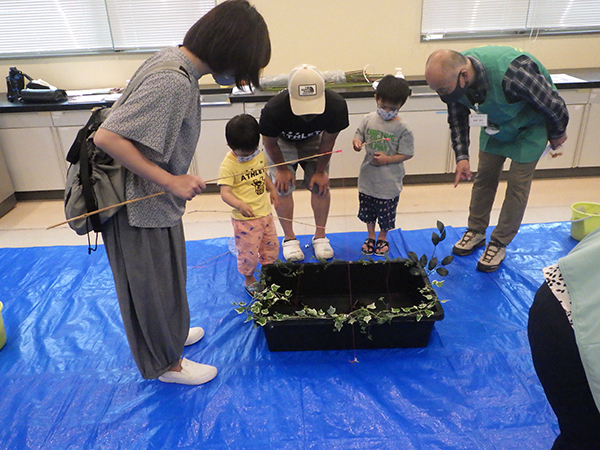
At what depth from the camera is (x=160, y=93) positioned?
1.17 m

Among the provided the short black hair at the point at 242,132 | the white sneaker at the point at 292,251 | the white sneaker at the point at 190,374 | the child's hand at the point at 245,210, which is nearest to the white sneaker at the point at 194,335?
the white sneaker at the point at 190,374

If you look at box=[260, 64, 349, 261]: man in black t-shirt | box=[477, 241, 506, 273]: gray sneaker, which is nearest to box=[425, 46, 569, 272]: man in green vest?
box=[477, 241, 506, 273]: gray sneaker

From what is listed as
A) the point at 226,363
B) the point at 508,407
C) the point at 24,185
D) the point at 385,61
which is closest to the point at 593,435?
the point at 508,407

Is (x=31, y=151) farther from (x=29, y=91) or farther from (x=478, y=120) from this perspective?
(x=478, y=120)

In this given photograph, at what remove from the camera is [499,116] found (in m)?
2.17

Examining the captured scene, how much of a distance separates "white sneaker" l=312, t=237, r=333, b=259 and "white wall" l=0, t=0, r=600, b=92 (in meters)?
1.78

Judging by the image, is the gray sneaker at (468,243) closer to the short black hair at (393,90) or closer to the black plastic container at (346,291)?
the black plastic container at (346,291)

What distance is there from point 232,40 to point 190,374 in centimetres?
120

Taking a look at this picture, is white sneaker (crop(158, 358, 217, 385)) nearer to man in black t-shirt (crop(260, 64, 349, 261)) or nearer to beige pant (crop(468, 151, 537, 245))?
man in black t-shirt (crop(260, 64, 349, 261))

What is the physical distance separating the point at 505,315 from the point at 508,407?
0.55 metres

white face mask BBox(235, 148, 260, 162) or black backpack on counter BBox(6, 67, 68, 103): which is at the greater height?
black backpack on counter BBox(6, 67, 68, 103)

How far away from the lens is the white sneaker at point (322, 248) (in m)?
2.57

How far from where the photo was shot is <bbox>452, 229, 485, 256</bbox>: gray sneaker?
2.57 m

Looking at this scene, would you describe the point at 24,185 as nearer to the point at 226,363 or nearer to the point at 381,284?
the point at 226,363
